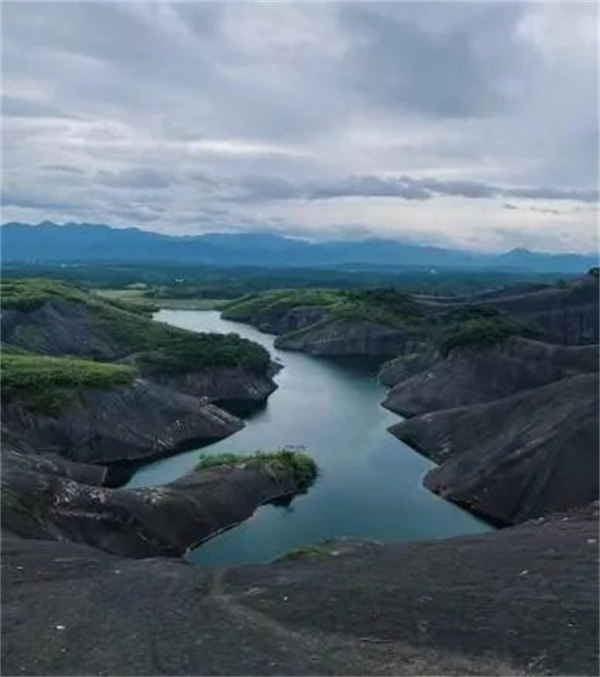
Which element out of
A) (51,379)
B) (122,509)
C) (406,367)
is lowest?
(122,509)

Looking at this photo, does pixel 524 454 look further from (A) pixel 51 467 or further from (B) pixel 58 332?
(B) pixel 58 332

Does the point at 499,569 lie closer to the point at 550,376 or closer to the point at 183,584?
the point at 183,584

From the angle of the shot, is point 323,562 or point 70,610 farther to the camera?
point 323,562

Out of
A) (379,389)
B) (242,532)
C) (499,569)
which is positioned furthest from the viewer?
(379,389)

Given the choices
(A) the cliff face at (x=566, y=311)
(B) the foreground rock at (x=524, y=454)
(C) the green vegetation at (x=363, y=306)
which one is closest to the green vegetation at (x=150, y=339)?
(C) the green vegetation at (x=363, y=306)

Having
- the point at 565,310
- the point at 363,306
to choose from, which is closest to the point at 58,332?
the point at 363,306

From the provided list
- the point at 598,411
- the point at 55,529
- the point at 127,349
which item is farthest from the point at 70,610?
the point at 127,349

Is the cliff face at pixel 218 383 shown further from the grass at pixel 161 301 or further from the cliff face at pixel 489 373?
the grass at pixel 161 301
